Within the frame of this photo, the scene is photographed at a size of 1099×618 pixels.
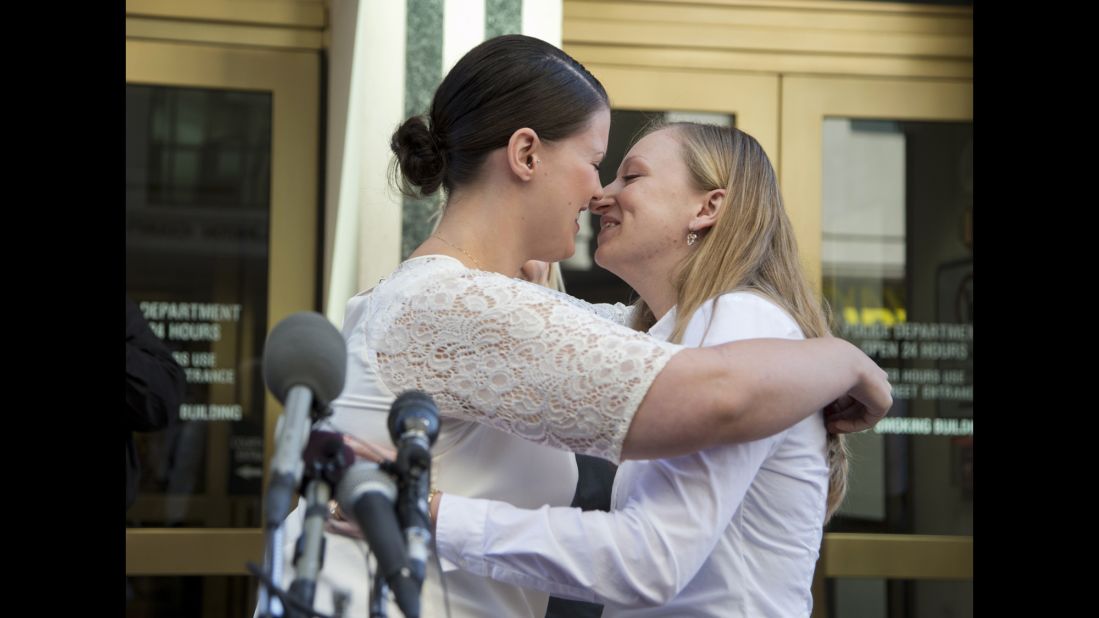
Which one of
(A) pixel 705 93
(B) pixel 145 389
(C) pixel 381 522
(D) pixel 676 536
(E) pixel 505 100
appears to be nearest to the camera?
(C) pixel 381 522

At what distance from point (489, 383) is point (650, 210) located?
0.74 meters

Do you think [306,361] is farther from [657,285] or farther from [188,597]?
[188,597]

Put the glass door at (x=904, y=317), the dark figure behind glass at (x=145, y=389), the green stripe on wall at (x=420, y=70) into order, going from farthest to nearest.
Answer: the glass door at (x=904, y=317)
the green stripe on wall at (x=420, y=70)
the dark figure behind glass at (x=145, y=389)

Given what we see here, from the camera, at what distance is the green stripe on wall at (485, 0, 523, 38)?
4.33 metres

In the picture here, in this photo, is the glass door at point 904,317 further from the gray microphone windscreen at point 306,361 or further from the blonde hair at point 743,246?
the gray microphone windscreen at point 306,361

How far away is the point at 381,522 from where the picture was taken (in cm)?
133

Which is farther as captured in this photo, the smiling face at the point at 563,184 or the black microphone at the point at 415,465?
the smiling face at the point at 563,184

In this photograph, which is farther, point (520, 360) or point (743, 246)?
point (743, 246)

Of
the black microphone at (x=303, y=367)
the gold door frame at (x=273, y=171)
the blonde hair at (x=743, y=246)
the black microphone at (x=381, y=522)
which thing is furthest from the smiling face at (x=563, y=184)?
the gold door frame at (x=273, y=171)

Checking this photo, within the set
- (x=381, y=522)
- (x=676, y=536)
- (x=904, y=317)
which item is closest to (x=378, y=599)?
(x=381, y=522)

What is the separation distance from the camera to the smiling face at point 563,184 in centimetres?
225

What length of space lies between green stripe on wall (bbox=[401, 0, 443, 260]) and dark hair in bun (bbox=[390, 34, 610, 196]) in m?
2.00

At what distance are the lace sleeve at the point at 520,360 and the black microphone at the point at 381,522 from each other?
19.2 inches
